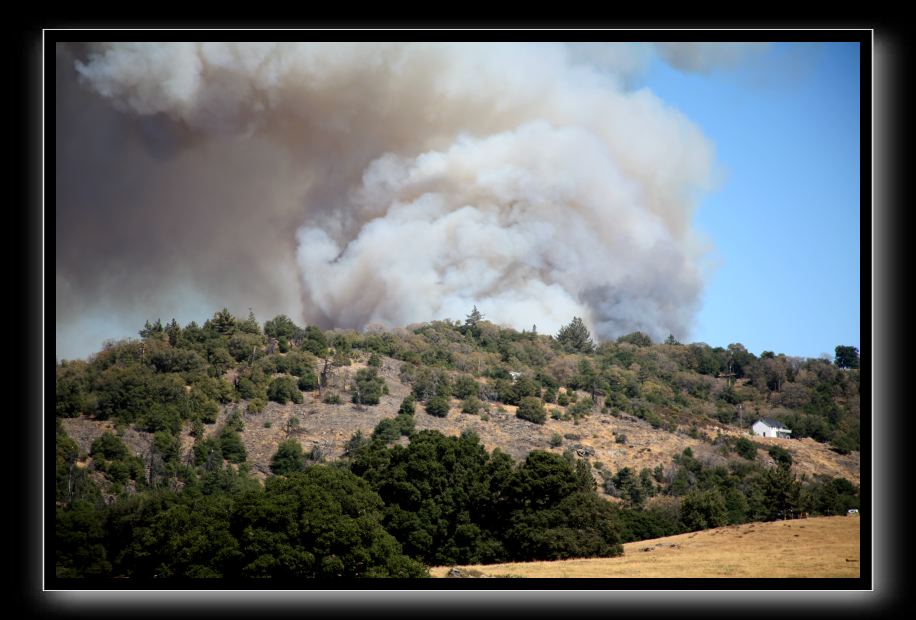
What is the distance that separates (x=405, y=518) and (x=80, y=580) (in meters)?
11.4

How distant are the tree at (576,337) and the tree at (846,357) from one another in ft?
72.0

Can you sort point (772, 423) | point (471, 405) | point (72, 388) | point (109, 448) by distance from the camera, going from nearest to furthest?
point (72, 388) < point (109, 448) < point (772, 423) < point (471, 405)

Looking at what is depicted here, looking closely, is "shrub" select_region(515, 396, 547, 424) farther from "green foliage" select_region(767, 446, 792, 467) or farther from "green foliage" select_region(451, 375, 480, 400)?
"green foliage" select_region(767, 446, 792, 467)

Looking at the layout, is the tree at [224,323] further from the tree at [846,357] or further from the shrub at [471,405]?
the tree at [846,357]

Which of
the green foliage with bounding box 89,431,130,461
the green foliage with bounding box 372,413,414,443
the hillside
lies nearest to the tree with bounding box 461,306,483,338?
the hillside

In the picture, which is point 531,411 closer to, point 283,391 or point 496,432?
point 496,432

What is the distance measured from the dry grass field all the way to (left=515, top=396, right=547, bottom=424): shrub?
756 inches

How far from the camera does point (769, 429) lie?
39156 mm

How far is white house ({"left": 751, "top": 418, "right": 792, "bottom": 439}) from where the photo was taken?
37.8 metres

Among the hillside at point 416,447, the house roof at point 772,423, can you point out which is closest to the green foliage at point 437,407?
the hillside at point 416,447

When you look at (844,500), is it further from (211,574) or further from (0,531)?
(0,531)

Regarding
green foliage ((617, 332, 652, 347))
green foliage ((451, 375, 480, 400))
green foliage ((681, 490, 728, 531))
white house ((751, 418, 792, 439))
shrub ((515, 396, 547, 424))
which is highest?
green foliage ((617, 332, 652, 347))

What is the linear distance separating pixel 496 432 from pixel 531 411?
2.80m

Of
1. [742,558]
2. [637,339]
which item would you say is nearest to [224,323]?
[637,339]
